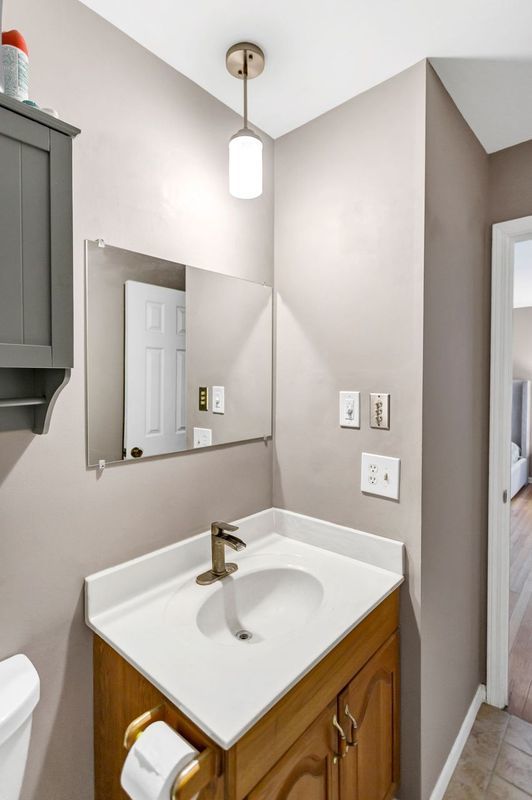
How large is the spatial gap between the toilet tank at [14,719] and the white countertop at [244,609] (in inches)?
6.8

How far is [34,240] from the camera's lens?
2.64ft

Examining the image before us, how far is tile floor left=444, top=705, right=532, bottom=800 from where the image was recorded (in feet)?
4.83

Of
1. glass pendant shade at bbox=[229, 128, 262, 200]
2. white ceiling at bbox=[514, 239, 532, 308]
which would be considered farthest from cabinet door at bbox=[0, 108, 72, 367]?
white ceiling at bbox=[514, 239, 532, 308]

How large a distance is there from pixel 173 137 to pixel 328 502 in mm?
1314

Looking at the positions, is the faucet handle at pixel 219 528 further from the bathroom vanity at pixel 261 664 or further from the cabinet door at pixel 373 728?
the cabinet door at pixel 373 728

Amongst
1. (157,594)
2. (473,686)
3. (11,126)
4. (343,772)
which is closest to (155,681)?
(157,594)

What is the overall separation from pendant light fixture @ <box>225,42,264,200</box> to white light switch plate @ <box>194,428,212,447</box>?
752mm

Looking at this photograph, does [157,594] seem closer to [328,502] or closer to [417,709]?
[328,502]

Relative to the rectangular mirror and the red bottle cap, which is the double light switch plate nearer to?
the rectangular mirror

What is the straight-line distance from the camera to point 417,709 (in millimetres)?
1335

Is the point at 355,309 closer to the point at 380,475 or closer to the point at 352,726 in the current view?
the point at 380,475

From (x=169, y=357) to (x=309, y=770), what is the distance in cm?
111

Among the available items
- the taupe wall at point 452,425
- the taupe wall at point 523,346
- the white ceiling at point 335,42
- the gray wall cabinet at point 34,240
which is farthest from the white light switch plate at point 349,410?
the taupe wall at point 523,346

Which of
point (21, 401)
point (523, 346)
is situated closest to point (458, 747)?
point (21, 401)
